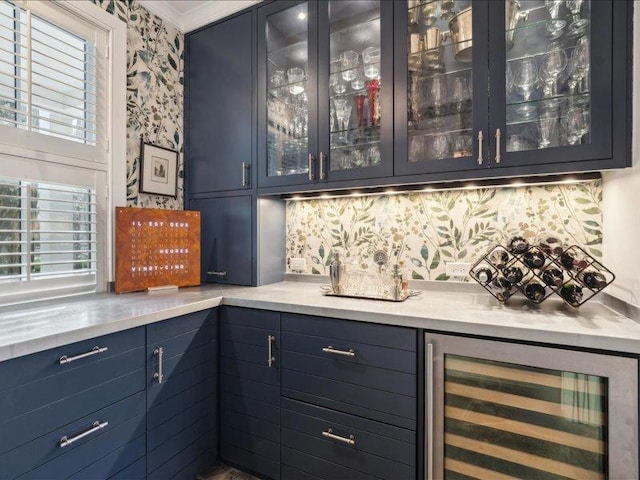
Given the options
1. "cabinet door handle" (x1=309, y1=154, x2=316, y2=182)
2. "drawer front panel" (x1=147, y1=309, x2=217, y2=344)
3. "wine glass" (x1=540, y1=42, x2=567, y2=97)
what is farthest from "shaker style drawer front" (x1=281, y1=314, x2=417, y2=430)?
"wine glass" (x1=540, y1=42, x2=567, y2=97)

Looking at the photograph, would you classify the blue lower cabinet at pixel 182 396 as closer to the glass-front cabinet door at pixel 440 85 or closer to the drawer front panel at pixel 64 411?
the drawer front panel at pixel 64 411

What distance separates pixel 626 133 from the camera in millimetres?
1226

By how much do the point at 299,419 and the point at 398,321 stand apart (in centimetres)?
66

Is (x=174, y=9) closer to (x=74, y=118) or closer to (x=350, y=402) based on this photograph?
(x=74, y=118)

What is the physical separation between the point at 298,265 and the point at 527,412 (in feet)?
4.79

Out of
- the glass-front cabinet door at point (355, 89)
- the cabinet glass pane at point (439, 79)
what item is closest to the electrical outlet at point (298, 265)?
the glass-front cabinet door at point (355, 89)

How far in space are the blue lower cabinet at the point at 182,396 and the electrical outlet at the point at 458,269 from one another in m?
1.26

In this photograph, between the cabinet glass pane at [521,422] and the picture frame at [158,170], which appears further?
the picture frame at [158,170]

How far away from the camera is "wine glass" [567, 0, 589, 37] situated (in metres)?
1.31

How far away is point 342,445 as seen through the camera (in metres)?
1.43

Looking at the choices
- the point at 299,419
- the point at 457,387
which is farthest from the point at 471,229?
the point at 299,419

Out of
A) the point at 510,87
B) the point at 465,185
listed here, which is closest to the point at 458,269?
the point at 465,185

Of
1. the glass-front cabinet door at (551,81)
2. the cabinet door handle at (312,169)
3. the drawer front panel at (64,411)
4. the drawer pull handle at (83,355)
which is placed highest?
the glass-front cabinet door at (551,81)

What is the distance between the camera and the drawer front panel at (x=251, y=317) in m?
1.59
